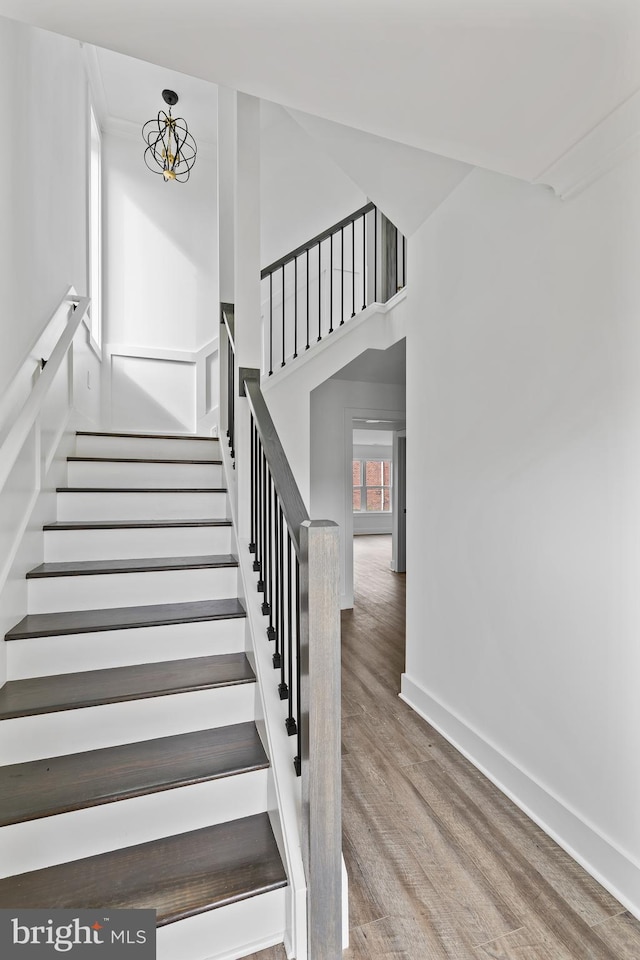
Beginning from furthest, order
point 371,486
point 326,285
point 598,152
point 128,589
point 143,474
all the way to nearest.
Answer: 1. point 371,486
2. point 326,285
3. point 143,474
4. point 128,589
5. point 598,152

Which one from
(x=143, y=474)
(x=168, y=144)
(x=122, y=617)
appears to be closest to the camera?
(x=122, y=617)

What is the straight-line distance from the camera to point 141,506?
249 cm

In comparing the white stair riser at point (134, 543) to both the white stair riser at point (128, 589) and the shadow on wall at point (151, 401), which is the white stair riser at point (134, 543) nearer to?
the white stair riser at point (128, 589)

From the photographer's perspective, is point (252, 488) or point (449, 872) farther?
point (252, 488)

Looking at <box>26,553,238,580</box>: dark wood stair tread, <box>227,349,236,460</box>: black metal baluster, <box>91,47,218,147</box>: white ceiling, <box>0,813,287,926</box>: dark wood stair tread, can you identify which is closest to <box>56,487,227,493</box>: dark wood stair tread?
<box>227,349,236,460</box>: black metal baluster

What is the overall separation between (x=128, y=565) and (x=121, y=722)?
0.69m

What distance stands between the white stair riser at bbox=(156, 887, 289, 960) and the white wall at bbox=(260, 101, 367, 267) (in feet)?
16.6

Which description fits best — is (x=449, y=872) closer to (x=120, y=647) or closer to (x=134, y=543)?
(x=120, y=647)

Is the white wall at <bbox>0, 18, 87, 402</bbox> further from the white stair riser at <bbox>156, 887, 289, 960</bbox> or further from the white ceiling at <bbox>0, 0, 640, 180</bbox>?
the white stair riser at <bbox>156, 887, 289, 960</bbox>

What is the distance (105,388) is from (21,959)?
4108 mm

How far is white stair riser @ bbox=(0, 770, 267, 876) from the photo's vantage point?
1292 mm

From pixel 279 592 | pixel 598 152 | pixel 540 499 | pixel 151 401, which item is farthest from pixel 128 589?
pixel 151 401

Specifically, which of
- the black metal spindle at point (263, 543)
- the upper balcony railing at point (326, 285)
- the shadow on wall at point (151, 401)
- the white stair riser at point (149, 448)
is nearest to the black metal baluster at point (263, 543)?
the black metal spindle at point (263, 543)

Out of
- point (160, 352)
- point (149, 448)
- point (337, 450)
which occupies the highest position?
point (160, 352)
